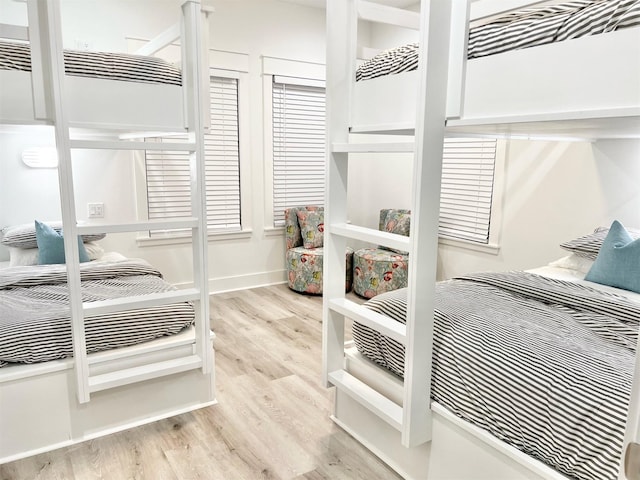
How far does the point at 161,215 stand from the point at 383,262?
2010 mm

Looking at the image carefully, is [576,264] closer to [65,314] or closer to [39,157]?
[65,314]

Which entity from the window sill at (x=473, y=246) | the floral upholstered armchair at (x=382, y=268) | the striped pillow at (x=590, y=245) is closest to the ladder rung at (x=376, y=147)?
the striped pillow at (x=590, y=245)

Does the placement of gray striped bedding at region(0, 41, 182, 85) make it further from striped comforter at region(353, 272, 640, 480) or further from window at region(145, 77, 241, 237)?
window at region(145, 77, 241, 237)

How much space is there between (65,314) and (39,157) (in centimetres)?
195

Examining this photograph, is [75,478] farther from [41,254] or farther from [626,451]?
[626,451]

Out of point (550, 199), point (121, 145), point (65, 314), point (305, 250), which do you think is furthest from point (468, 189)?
point (65, 314)

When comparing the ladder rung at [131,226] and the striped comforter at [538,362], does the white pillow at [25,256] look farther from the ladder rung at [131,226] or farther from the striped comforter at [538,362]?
the striped comforter at [538,362]

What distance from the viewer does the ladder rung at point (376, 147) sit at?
1564mm

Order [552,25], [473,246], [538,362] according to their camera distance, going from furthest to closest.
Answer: [473,246], [538,362], [552,25]

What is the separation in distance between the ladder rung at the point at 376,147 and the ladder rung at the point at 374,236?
0.30m

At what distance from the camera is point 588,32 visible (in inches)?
43.7

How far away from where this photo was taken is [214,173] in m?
4.23

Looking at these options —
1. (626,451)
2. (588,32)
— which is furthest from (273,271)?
(626,451)

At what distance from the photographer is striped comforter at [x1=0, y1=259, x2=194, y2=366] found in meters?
2.00
